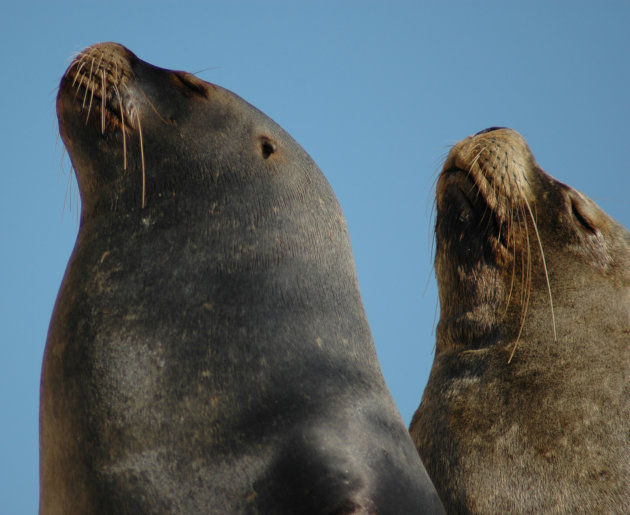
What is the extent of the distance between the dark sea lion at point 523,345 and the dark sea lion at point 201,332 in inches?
26.9

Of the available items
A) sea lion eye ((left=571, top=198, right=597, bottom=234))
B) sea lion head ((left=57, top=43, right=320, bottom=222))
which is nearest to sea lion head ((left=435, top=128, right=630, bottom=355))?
sea lion eye ((left=571, top=198, right=597, bottom=234))

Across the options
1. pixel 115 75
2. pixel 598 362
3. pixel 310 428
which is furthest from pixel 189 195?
pixel 598 362

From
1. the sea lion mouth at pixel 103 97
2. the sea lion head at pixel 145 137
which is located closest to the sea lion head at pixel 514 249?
the sea lion head at pixel 145 137

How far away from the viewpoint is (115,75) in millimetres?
2740

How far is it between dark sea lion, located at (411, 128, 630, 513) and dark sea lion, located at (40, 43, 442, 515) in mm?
682

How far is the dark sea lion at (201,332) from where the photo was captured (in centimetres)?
221

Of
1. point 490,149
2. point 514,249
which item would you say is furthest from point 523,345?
point 490,149

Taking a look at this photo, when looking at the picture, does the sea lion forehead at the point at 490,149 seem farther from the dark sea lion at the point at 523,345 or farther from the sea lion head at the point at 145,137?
the sea lion head at the point at 145,137

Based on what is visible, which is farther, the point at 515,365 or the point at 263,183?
the point at 515,365

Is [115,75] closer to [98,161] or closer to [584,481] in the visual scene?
A: [98,161]

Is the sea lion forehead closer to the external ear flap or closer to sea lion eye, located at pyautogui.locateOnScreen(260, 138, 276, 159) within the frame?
the external ear flap

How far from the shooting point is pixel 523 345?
10.7ft

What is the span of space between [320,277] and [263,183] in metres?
0.39

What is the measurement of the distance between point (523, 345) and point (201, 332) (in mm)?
1478
